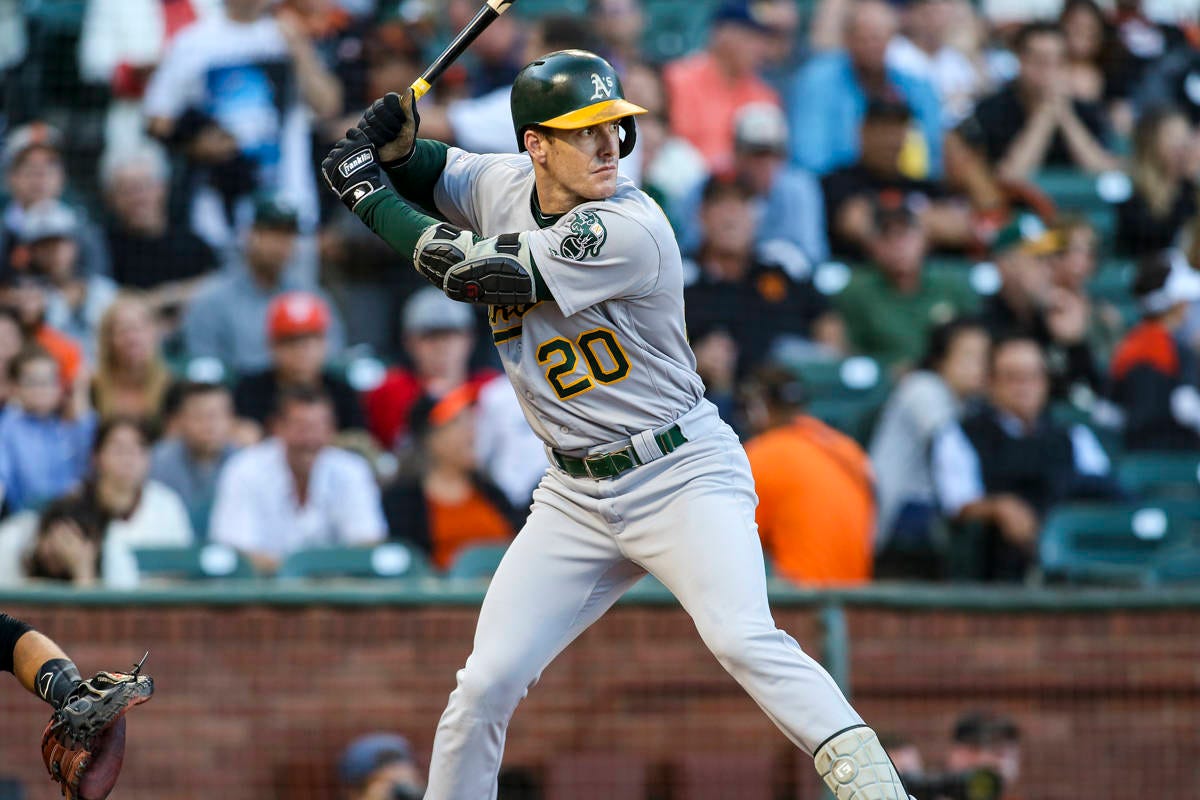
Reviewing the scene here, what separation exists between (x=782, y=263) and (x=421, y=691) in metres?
2.73

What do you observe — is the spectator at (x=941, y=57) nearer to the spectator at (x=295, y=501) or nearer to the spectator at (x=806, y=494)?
the spectator at (x=806, y=494)

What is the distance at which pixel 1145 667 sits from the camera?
20.3 feet

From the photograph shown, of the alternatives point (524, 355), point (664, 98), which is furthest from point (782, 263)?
point (524, 355)

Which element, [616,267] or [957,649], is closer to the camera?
[616,267]

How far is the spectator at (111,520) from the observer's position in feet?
20.3

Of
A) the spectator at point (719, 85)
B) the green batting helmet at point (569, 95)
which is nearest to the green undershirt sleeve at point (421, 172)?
the green batting helmet at point (569, 95)

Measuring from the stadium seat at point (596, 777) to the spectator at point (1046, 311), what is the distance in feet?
8.78

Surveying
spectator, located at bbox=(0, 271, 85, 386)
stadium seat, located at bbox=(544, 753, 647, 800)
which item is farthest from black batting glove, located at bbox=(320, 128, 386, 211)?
spectator, located at bbox=(0, 271, 85, 386)

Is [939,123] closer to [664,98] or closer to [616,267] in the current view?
[664,98]

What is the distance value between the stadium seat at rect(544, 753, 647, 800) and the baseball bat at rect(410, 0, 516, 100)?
2791mm

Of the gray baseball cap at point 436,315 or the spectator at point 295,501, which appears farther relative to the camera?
the gray baseball cap at point 436,315

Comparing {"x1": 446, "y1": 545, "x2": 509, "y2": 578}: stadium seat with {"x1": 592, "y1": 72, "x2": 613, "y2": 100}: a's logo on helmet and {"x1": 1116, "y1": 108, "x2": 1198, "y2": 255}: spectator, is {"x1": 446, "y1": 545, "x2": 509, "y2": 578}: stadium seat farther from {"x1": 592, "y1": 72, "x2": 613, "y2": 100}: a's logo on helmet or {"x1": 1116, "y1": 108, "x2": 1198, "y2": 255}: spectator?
{"x1": 1116, "y1": 108, "x2": 1198, "y2": 255}: spectator

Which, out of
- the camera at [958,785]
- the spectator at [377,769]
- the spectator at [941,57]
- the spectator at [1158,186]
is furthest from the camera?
the spectator at [941,57]

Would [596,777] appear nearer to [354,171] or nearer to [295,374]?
[295,374]
